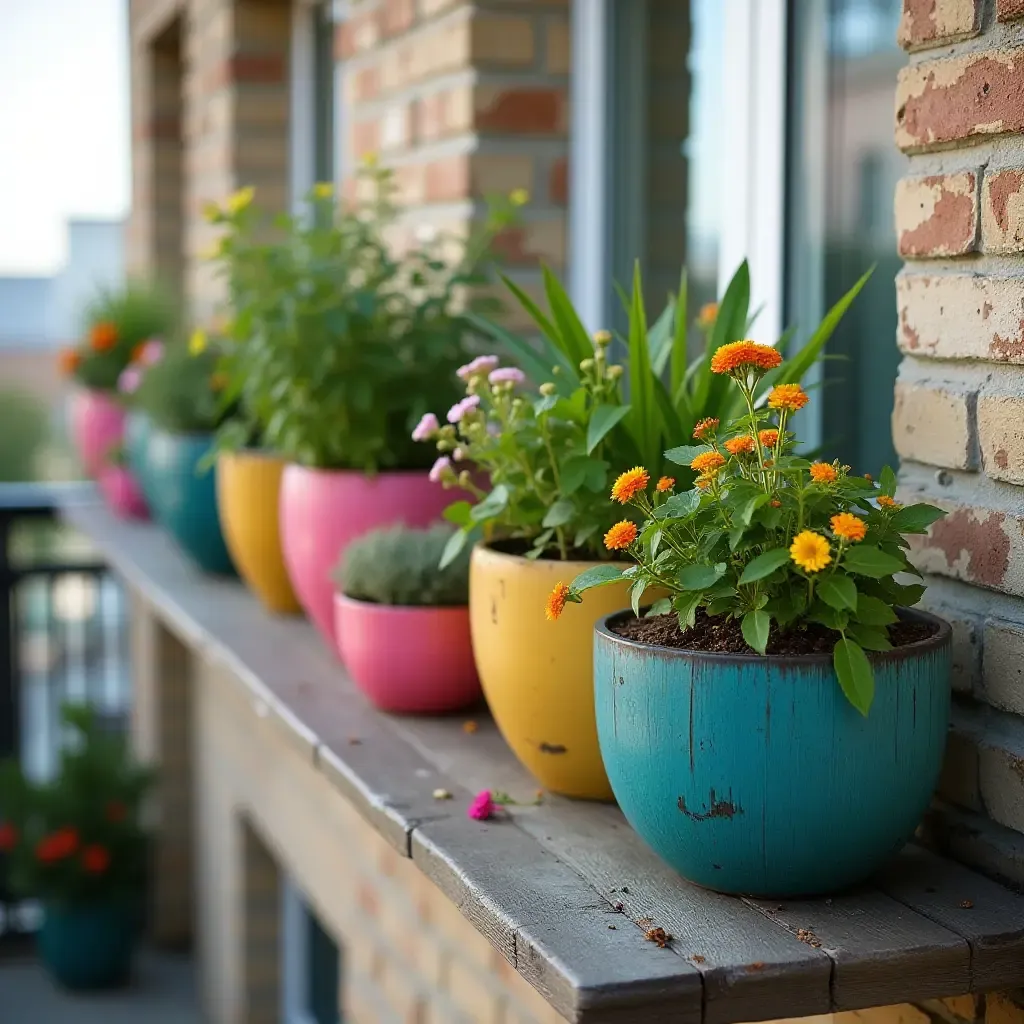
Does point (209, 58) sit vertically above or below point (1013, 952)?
above

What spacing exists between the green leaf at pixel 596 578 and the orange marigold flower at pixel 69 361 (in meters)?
2.98

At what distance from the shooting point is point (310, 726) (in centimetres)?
148

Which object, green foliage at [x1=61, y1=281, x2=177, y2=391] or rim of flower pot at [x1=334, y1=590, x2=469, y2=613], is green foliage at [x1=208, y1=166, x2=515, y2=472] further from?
green foliage at [x1=61, y1=281, x2=177, y2=391]

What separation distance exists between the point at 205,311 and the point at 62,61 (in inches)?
403

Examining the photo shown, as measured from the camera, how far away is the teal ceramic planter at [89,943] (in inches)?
171

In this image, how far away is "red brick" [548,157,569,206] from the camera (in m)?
1.97

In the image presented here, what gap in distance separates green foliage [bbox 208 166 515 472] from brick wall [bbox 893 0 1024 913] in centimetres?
71

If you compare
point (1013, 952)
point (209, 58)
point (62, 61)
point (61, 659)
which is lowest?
point (61, 659)

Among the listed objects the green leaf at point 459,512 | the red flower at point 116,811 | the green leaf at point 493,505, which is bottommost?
the red flower at point 116,811

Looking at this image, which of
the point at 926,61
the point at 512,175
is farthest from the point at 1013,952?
the point at 512,175

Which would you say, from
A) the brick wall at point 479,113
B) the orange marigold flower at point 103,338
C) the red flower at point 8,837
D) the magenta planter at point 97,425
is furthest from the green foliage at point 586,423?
the red flower at point 8,837

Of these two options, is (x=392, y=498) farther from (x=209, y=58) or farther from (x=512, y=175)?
(x=209, y=58)

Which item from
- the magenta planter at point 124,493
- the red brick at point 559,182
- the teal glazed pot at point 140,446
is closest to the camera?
the red brick at point 559,182

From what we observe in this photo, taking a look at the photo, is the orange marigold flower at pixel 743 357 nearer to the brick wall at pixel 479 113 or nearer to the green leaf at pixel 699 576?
the green leaf at pixel 699 576
